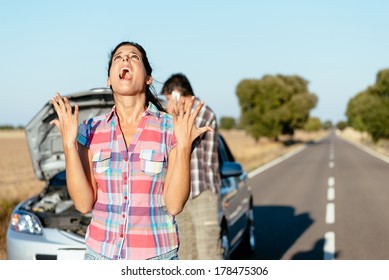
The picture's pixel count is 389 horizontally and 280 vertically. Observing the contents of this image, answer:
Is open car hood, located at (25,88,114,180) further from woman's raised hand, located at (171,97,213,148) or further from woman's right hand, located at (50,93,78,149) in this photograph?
woman's raised hand, located at (171,97,213,148)

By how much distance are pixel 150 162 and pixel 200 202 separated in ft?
7.71

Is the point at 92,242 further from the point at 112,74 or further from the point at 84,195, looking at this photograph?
the point at 112,74

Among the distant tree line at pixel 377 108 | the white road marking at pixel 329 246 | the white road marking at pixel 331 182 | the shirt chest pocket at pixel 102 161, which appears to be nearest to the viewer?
the shirt chest pocket at pixel 102 161

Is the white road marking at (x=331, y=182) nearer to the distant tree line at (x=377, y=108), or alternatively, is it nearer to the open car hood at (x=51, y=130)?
the open car hood at (x=51, y=130)

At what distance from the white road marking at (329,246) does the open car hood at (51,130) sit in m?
3.25

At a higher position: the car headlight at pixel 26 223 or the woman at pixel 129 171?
the woman at pixel 129 171

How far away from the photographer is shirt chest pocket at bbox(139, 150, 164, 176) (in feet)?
7.30

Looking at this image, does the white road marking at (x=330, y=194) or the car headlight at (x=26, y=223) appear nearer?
the car headlight at (x=26, y=223)

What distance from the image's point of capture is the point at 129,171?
223 centimetres

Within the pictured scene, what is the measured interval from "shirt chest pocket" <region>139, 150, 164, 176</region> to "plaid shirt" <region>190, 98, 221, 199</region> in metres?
2.24

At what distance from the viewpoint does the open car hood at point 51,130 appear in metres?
5.61

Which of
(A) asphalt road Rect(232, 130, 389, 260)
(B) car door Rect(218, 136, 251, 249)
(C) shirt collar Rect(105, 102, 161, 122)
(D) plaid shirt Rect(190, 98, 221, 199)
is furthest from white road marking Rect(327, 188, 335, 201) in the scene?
(C) shirt collar Rect(105, 102, 161, 122)

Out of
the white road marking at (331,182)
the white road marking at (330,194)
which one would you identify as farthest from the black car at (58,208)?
the white road marking at (331,182)
